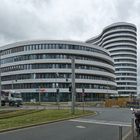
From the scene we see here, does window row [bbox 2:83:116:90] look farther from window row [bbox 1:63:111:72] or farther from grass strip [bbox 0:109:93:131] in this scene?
grass strip [bbox 0:109:93:131]

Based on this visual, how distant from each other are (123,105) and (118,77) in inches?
3990

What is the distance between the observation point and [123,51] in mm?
163875

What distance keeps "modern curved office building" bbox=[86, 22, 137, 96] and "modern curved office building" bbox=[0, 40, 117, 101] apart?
5943 cm

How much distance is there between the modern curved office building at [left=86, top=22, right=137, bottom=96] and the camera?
16312 cm

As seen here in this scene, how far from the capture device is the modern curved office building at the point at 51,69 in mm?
95375

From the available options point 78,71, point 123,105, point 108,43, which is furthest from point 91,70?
point 108,43

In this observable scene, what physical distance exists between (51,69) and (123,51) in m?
77.1

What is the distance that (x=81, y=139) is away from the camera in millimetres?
13836

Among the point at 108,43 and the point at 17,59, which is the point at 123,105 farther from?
the point at 108,43

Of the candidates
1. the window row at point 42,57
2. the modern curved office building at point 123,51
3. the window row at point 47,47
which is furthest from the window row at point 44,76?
the modern curved office building at point 123,51

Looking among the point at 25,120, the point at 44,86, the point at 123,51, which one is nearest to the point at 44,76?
the point at 44,86

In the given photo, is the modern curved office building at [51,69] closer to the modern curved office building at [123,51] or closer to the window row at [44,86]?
the window row at [44,86]

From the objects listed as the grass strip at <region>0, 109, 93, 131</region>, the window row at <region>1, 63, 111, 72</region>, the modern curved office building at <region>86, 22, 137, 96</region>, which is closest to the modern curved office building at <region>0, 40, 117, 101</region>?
the window row at <region>1, 63, 111, 72</region>

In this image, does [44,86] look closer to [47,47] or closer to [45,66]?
[45,66]
